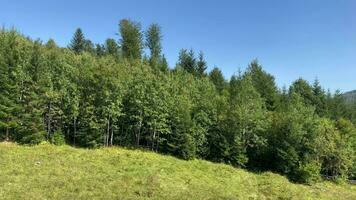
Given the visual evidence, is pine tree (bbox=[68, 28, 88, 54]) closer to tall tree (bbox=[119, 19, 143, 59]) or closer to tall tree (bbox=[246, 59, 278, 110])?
tall tree (bbox=[119, 19, 143, 59])

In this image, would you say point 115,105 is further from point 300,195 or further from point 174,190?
point 300,195

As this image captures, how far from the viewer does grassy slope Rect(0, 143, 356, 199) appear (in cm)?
2512

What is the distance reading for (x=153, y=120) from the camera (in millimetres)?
44938

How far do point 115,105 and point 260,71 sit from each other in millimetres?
42766

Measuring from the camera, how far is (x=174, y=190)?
28.2m

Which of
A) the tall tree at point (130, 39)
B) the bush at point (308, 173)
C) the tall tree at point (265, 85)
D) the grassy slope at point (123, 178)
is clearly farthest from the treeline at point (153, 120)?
the tall tree at point (130, 39)

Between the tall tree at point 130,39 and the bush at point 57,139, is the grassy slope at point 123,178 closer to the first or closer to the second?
the bush at point 57,139

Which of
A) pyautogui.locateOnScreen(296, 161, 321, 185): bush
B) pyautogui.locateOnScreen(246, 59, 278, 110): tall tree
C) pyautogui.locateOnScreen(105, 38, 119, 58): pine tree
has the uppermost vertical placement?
pyautogui.locateOnScreen(105, 38, 119, 58): pine tree

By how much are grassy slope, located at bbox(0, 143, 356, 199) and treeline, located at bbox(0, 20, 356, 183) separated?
3.55 metres

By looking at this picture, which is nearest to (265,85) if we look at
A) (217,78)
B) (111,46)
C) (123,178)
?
(217,78)

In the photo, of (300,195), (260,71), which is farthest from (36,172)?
(260,71)

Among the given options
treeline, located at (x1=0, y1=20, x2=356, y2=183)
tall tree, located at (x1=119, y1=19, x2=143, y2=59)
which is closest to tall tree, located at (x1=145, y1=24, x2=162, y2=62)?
tall tree, located at (x1=119, y1=19, x2=143, y2=59)

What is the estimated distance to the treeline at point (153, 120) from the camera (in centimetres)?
4103

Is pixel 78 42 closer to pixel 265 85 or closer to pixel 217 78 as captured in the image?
pixel 217 78
